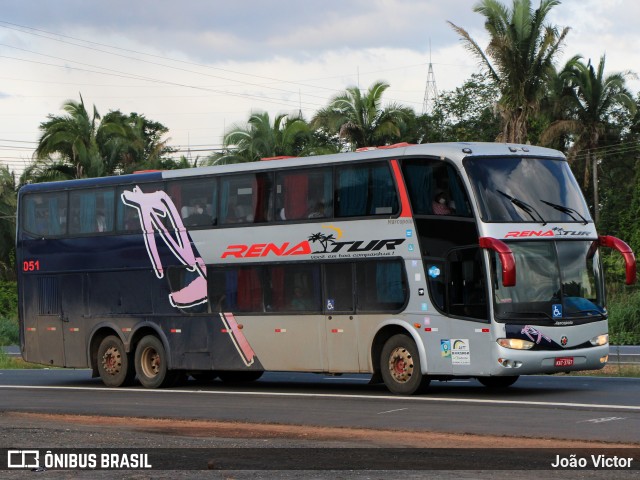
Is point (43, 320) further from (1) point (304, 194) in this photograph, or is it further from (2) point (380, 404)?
(2) point (380, 404)

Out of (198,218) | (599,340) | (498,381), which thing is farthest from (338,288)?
(599,340)

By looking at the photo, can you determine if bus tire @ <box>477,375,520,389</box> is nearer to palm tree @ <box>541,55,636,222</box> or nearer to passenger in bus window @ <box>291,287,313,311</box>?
passenger in bus window @ <box>291,287,313,311</box>

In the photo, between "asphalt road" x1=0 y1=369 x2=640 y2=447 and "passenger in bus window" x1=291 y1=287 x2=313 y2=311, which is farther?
"passenger in bus window" x1=291 y1=287 x2=313 y2=311

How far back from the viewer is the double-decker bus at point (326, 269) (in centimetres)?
1919

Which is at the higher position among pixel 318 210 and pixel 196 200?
pixel 196 200

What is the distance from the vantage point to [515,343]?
18.9 metres

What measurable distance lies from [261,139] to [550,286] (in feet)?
110

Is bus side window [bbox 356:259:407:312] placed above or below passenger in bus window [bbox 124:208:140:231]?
below

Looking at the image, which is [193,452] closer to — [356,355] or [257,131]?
[356,355]

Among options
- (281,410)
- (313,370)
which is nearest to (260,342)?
(313,370)

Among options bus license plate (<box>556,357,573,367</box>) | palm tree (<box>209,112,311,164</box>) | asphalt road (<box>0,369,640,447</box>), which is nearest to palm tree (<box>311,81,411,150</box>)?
palm tree (<box>209,112,311,164</box>)

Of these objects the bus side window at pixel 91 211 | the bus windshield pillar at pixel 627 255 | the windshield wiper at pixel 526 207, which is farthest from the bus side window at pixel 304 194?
the bus windshield pillar at pixel 627 255

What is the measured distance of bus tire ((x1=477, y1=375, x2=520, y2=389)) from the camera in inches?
836

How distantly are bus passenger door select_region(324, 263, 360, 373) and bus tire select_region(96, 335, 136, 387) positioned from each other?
5.02 meters
